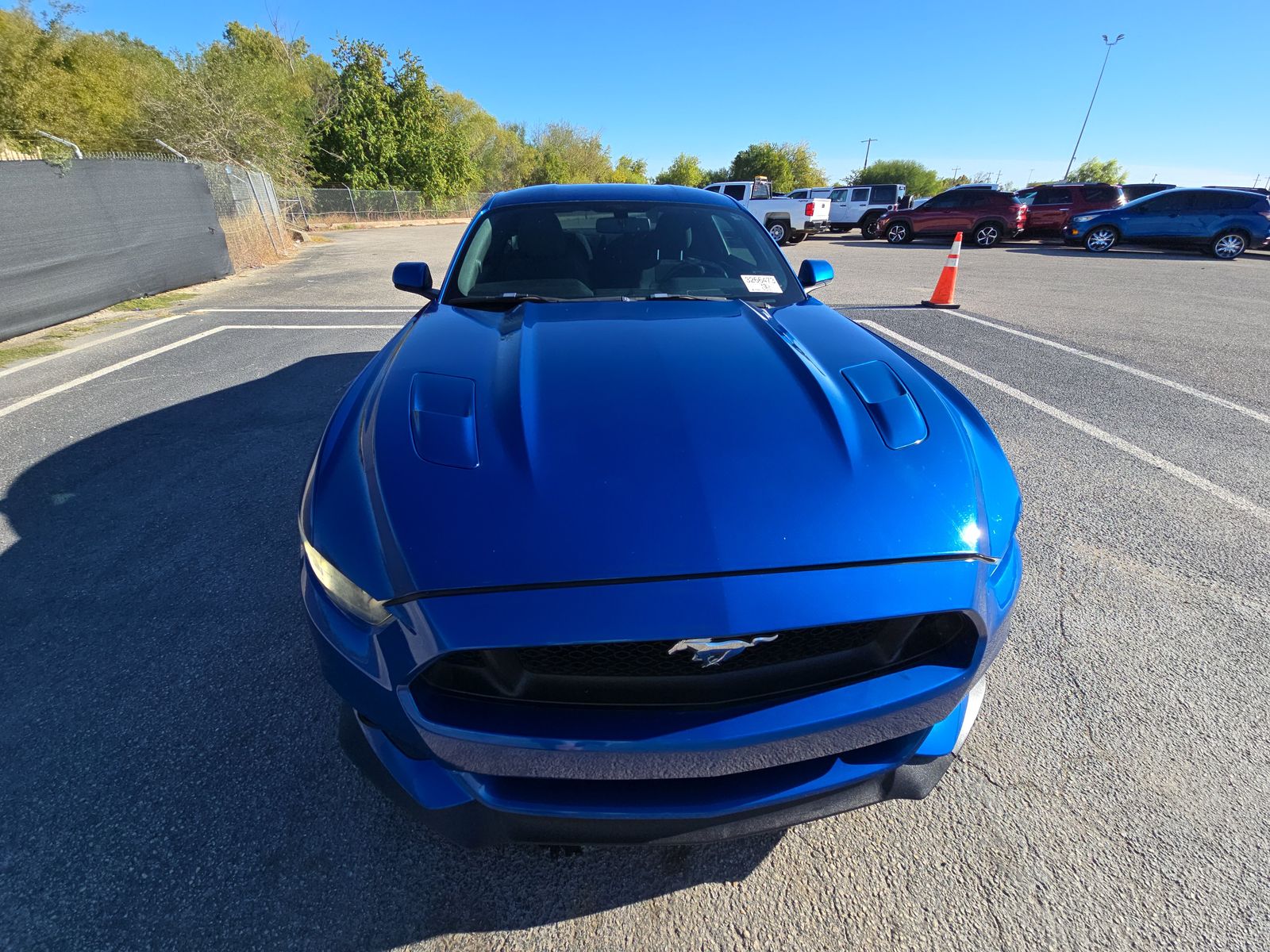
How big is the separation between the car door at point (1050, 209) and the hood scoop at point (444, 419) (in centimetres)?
2145

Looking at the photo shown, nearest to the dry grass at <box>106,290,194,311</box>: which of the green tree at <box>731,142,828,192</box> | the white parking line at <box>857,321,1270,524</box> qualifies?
the white parking line at <box>857,321,1270,524</box>

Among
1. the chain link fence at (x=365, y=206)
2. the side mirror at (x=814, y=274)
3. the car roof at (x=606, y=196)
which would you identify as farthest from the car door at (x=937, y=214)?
the chain link fence at (x=365, y=206)

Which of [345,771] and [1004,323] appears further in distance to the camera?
[1004,323]

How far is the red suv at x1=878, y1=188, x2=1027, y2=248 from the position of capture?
56.4 ft

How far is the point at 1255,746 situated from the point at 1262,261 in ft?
62.1

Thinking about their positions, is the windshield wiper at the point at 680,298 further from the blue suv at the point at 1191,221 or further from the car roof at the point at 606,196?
the blue suv at the point at 1191,221

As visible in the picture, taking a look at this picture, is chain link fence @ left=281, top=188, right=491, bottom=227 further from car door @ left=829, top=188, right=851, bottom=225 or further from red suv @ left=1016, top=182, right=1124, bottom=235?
red suv @ left=1016, top=182, right=1124, bottom=235

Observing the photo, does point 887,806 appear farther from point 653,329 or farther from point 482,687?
point 653,329

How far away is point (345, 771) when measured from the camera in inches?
66.6

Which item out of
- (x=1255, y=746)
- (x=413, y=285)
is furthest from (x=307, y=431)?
(x=1255, y=746)

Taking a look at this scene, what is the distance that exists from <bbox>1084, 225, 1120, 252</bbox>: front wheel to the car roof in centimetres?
1761

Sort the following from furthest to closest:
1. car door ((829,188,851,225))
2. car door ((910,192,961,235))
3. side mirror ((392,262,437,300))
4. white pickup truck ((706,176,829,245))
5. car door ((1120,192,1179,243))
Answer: car door ((829,188,851,225))
car door ((910,192,961,235))
white pickup truck ((706,176,829,245))
car door ((1120,192,1179,243))
side mirror ((392,262,437,300))

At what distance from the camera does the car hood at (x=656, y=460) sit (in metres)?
1.15

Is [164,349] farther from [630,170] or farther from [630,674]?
[630,170]
